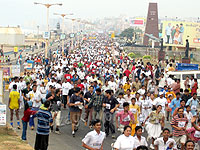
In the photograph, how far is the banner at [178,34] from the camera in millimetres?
73125

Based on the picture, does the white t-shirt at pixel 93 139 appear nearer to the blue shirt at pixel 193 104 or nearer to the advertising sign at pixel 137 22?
the blue shirt at pixel 193 104

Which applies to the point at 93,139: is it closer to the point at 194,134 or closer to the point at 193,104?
the point at 194,134

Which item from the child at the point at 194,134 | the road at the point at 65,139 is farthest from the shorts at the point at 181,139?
the road at the point at 65,139

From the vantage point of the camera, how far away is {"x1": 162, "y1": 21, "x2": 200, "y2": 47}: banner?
7312cm

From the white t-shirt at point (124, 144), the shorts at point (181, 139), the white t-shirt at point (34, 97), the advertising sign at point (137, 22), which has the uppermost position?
the advertising sign at point (137, 22)

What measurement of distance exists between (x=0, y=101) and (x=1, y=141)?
241 cm

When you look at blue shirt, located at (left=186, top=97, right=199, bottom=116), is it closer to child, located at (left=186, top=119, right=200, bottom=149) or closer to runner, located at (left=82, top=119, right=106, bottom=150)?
child, located at (left=186, top=119, right=200, bottom=149)

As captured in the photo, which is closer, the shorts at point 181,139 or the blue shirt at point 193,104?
the shorts at point 181,139

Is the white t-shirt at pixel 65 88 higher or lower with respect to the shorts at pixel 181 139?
higher

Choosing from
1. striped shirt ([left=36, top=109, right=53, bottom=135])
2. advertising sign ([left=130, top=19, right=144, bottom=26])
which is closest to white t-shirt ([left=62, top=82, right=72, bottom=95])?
striped shirt ([left=36, top=109, right=53, bottom=135])

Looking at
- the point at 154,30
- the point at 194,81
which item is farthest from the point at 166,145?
the point at 154,30

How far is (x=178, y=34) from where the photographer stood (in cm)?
7312

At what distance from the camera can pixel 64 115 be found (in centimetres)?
1580

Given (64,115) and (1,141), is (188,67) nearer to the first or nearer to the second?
(64,115)
